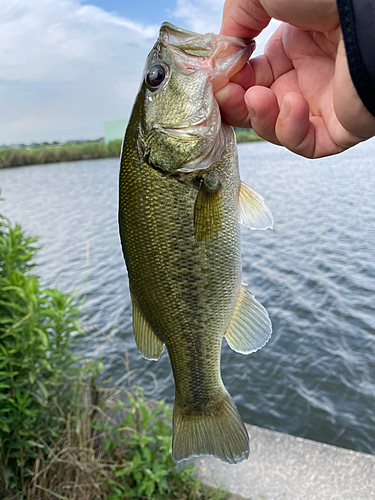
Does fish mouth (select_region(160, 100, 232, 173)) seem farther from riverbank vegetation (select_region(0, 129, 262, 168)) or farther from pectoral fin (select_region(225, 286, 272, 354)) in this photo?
riverbank vegetation (select_region(0, 129, 262, 168))

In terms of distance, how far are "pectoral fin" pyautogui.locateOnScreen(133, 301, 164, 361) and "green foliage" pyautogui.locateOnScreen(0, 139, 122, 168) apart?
41.3m

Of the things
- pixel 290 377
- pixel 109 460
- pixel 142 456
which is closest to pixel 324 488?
pixel 142 456

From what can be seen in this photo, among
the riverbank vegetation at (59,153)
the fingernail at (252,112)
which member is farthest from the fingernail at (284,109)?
the riverbank vegetation at (59,153)

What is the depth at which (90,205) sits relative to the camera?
61.2ft

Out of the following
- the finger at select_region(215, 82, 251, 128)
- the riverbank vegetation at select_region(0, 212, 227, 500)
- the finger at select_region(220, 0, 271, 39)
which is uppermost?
the finger at select_region(220, 0, 271, 39)

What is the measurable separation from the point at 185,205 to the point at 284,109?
0.50m

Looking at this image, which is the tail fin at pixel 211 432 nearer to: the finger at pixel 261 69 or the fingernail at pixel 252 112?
the fingernail at pixel 252 112

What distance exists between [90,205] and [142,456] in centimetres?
1629

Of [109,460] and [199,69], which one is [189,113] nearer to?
[199,69]

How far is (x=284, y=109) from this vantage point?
1.38 meters

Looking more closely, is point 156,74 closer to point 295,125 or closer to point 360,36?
point 295,125

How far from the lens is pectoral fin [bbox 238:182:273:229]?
171 centimetres

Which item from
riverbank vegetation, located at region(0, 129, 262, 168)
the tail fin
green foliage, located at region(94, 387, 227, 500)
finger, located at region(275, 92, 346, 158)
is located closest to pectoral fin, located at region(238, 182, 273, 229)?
finger, located at region(275, 92, 346, 158)

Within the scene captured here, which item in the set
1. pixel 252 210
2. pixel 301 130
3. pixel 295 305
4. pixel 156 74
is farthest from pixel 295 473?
pixel 295 305
